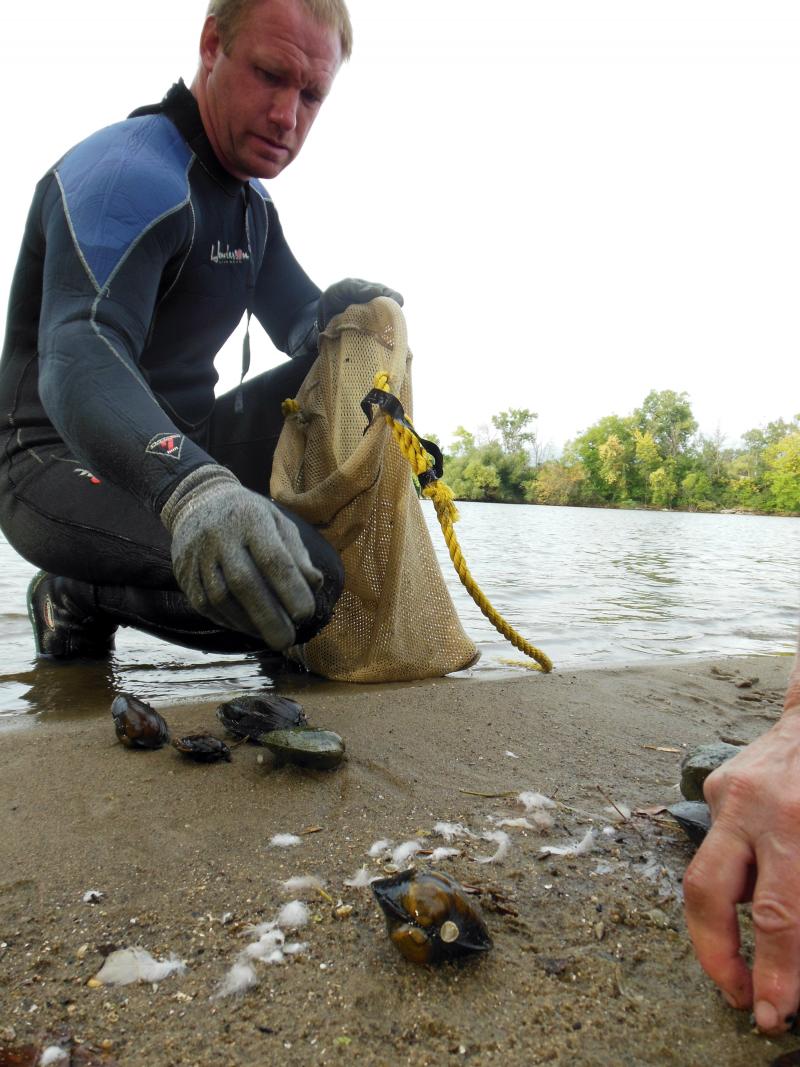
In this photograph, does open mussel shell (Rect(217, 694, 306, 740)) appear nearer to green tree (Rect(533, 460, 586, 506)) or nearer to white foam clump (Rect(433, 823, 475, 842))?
white foam clump (Rect(433, 823, 475, 842))

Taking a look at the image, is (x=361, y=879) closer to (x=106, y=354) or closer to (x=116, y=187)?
(x=106, y=354)

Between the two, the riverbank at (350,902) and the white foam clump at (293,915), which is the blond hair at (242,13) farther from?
the white foam clump at (293,915)

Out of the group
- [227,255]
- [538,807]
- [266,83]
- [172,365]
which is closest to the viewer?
[538,807]

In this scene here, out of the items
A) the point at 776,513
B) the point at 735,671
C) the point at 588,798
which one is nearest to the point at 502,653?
the point at 735,671

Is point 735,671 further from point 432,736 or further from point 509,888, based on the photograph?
point 509,888

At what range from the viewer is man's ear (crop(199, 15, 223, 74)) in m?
2.63

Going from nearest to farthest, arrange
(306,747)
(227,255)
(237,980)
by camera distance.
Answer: (237,980) → (306,747) → (227,255)

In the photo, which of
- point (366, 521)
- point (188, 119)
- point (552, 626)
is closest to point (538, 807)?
point (366, 521)

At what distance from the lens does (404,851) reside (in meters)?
1.55

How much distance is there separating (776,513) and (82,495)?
222ft

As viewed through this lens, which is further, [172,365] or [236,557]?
[172,365]

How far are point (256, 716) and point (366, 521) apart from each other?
1138mm

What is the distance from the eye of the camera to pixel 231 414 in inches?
144

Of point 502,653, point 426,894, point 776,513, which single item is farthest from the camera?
point 776,513
